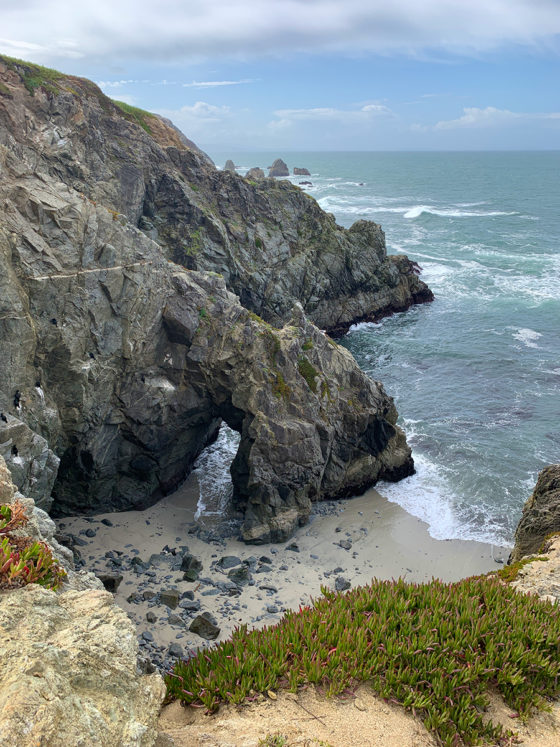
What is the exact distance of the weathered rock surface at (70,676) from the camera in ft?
18.7

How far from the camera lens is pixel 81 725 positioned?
6.04 meters

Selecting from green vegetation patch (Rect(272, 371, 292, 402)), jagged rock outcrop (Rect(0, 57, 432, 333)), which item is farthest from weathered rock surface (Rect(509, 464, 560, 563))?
jagged rock outcrop (Rect(0, 57, 432, 333))

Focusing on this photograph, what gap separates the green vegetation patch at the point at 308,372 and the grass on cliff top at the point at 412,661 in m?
14.9

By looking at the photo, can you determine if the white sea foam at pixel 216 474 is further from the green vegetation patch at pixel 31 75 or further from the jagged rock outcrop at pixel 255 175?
the jagged rock outcrop at pixel 255 175

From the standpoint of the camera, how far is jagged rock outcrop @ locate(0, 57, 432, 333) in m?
33.1

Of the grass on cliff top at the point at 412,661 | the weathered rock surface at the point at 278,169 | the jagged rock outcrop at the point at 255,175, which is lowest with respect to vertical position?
the grass on cliff top at the point at 412,661

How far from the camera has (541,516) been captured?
16391mm

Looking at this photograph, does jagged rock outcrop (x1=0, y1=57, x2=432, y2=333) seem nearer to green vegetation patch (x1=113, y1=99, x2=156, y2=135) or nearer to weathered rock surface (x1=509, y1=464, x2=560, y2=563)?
green vegetation patch (x1=113, y1=99, x2=156, y2=135)

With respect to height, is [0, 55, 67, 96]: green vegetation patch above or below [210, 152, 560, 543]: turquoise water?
above

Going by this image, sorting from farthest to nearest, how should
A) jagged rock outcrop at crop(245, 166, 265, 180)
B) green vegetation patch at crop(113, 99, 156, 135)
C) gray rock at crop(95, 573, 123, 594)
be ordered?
jagged rock outcrop at crop(245, 166, 265, 180)
green vegetation patch at crop(113, 99, 156, 135)
gray rock at crop(95, 573, 123, 594)

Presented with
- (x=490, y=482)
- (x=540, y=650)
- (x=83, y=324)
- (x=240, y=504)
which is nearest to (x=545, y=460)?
(x=490, y=482)

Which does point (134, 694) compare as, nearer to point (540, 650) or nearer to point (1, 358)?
point (540, 650)

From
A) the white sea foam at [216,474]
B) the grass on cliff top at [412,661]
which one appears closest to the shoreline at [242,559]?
the white sea foam at [216,474]

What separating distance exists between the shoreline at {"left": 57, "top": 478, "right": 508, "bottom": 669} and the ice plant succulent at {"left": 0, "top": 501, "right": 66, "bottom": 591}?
878cm
